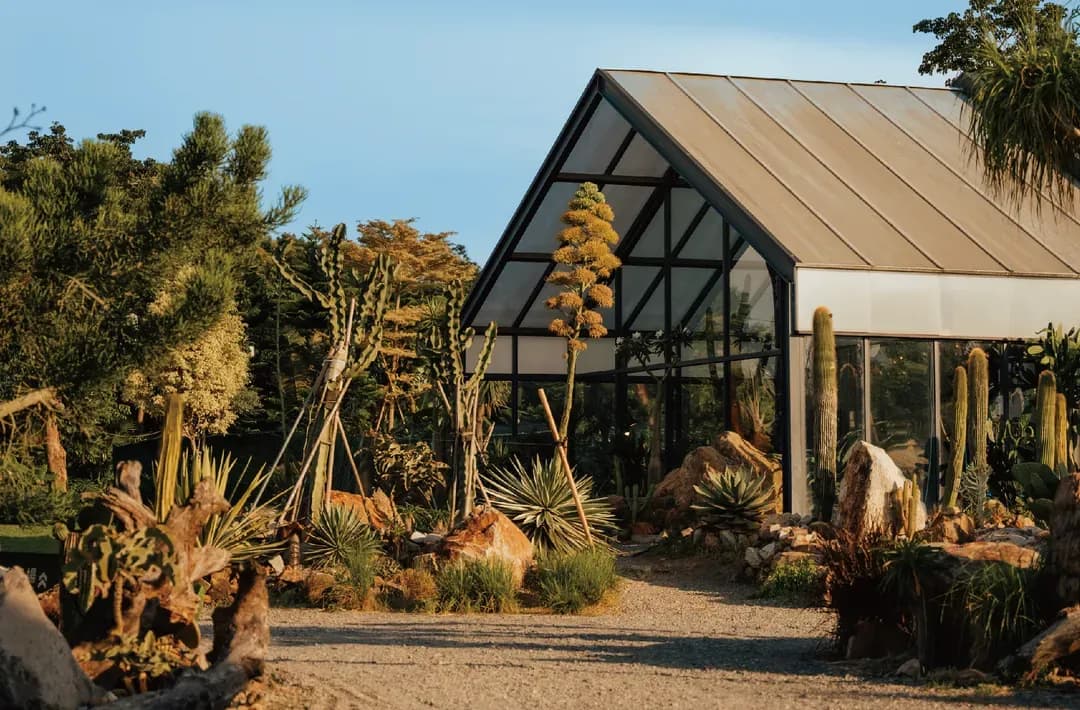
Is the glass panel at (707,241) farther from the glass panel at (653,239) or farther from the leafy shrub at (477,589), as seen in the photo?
the leafy shrub at (477,589)

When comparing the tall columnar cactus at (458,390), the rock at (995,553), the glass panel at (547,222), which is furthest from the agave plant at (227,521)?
the glass panel at (547,222)

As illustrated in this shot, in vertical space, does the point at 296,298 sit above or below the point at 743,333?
above

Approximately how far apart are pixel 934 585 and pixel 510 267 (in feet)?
48.3

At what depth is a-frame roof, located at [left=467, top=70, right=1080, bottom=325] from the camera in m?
15.8

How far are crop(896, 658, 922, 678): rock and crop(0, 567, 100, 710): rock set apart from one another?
170 inches

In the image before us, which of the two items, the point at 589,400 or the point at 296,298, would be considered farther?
the point at 296,298

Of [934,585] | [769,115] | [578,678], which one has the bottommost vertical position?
[578,678]

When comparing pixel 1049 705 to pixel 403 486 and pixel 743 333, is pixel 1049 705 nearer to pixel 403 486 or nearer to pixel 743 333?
pixel 403 486

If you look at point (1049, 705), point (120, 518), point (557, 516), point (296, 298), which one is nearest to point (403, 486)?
point (557, 516)

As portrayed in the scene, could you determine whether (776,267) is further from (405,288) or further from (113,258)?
(405,288)

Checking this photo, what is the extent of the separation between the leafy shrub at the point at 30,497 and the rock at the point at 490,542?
10.5ft

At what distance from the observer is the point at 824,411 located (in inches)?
534

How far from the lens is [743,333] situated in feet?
57.1

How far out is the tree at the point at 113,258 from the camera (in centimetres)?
877
